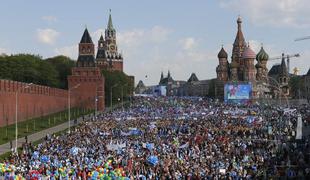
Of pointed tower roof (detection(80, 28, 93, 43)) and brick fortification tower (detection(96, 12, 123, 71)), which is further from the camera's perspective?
brick fortification tower (detection(96, 12, 123, 71))

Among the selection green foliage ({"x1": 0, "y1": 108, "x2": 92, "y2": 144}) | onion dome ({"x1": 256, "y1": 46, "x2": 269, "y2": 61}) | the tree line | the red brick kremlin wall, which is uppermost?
onion dome ({"x1": 256, "y1": 46, "x2": 269, "y2": 61})

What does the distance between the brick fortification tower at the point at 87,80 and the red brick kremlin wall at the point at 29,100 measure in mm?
8651

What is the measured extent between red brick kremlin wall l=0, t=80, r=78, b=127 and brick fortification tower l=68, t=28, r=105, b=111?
28.4 feet

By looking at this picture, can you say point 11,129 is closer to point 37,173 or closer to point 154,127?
point 154,127

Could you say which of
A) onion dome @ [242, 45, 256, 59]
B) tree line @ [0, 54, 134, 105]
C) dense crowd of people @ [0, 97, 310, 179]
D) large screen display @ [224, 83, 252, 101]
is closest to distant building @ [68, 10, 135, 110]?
tree line @ [0, 54, 134, 105]

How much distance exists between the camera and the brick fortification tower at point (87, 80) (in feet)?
354

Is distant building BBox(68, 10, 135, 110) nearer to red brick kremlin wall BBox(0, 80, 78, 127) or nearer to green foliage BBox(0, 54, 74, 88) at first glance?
green foliage BBox(0, 54, 74, 88)

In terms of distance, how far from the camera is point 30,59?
107m

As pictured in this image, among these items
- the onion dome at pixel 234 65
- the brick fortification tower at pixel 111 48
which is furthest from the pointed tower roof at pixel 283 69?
the brick fortification tower at pixel 111 48

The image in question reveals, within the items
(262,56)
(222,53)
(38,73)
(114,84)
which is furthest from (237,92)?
(222,53)

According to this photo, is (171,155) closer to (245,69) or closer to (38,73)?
(38,73)

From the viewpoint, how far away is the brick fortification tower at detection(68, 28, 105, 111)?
4245 inches

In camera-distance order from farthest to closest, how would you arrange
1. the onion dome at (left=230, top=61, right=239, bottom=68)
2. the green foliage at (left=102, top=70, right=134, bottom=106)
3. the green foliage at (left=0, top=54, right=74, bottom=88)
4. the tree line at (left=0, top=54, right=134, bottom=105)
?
the onion dome at (left=230, top=61, right=239, bottom=68), the green foliage at (left=102, top=70, right=134, bottom=106), the tree line at (left=0, top=54, right=134, bottom=105), the green foliage at (left=0, top=54, right=74, bottom=88)

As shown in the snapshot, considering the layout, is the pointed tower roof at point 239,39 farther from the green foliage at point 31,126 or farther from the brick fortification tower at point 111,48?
the green foliage at point 31,126
